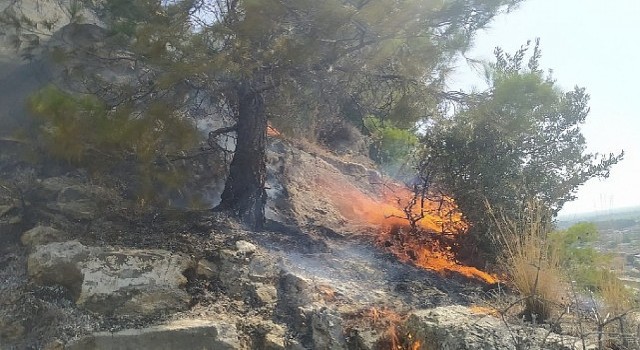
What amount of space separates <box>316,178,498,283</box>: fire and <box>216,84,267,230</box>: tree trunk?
1359mm

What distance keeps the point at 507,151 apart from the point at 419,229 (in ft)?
4.36

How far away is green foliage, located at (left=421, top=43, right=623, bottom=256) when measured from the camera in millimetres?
5387

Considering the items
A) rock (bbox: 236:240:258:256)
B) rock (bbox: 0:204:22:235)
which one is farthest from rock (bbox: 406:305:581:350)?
rock (bbox: 0:204:22:235)

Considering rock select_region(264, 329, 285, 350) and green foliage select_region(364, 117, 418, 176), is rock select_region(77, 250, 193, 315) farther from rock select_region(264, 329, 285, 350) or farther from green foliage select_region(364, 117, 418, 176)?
green foliage select_region(364, 117, 418, 176)

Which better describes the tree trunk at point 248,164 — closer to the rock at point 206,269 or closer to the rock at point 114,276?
the rock at point 206,269

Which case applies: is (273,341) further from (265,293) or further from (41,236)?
(41,236)

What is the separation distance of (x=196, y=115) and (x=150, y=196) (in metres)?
1.01

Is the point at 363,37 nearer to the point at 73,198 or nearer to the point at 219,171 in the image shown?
the point at 219,171

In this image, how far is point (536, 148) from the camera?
607 centimetres

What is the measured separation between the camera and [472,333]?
343 cm

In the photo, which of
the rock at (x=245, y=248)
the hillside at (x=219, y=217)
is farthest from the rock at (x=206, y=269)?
the rock at (x=245, y=248)

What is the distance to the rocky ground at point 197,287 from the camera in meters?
3.60

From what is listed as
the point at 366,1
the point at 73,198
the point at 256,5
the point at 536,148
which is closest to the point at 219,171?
the point at 73,198

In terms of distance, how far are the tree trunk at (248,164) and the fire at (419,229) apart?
136 centimetres
